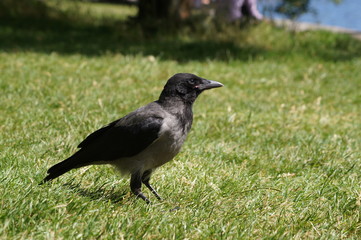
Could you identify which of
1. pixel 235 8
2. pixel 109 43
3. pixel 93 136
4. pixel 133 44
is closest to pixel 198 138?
pixel 93 136

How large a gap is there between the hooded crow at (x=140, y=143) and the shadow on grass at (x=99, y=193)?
14 cm

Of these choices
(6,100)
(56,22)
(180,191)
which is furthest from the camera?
(56,22)

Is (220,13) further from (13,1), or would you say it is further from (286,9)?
(13,1)

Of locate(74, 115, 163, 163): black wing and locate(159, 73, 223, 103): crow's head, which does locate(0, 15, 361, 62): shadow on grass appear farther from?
locate(74, 115, 163, 163): black wing

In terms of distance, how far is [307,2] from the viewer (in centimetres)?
1830

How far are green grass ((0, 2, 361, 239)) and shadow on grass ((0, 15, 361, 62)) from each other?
56 millimetres

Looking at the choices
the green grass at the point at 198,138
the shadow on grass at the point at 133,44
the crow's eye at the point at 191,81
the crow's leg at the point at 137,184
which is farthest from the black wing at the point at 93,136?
the shadow on grass at the point at 133,44

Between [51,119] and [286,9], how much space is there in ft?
45.0

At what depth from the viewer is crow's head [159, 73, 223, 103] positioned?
390cm

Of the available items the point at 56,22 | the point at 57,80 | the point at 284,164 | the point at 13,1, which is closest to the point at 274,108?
the point at 284,164

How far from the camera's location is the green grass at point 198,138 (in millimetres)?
3178

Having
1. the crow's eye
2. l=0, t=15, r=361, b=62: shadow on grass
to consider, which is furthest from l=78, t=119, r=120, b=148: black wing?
l=0, t=15, r=361, b=62: shadow on grass

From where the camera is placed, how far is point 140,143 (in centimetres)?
360

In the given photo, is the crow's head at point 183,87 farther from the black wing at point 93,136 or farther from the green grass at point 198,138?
the green grass at point 198,138
